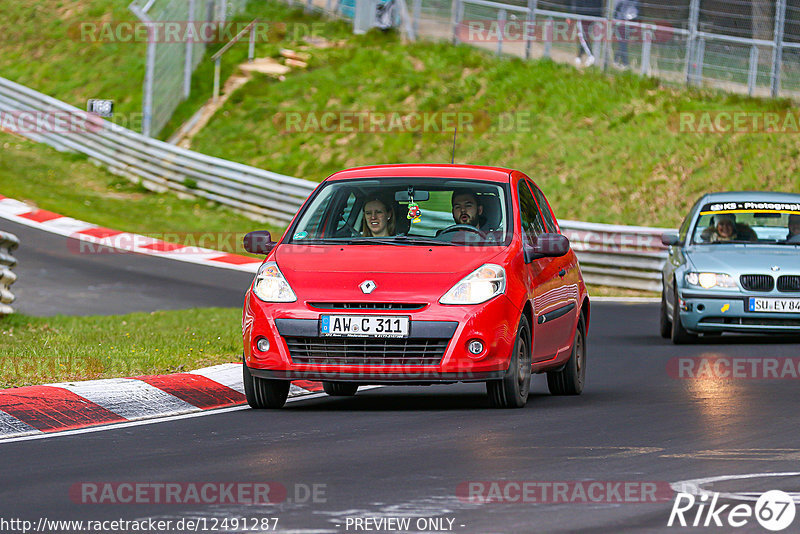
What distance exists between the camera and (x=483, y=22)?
Result: 34.0m

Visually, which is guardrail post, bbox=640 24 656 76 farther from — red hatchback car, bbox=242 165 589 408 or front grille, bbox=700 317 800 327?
red hatchback car, bbox=242 165 589 408

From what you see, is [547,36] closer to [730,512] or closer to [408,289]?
[408,289]

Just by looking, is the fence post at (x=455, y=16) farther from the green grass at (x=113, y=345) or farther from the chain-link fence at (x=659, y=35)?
the green grass at (x=113, y=345)

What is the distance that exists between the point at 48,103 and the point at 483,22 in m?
9.40

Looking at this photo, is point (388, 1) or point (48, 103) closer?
point (48, 103)

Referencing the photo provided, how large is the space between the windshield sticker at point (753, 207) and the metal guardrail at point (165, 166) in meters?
11.6

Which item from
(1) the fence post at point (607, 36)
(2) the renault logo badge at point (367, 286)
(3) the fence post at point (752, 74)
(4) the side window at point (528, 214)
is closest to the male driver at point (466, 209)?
(4) the side window at point (528, 214)

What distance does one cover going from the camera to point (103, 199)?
97.7 feet

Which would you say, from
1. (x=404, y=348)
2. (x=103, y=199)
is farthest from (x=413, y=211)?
(x=103, y=199)

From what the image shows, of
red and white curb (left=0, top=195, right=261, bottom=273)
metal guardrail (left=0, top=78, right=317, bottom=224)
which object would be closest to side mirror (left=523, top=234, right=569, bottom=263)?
red and white curb (left=0, top=195, right=261, bottom=273)

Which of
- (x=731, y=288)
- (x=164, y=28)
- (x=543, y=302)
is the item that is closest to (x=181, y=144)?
(x=164, y=28)

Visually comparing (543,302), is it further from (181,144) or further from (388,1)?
(388,1)

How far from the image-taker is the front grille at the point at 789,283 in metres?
15.6

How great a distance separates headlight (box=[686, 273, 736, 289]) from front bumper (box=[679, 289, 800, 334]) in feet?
0.31
